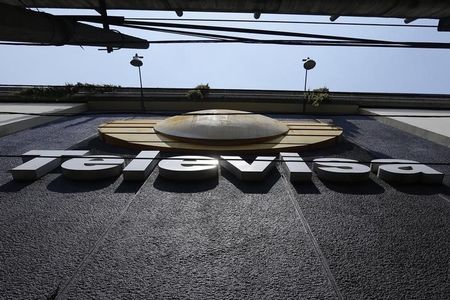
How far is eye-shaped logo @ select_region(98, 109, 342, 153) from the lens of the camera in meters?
14.3

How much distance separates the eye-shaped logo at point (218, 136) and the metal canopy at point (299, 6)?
8388 millimetres

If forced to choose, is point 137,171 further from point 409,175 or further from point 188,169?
point 409,175

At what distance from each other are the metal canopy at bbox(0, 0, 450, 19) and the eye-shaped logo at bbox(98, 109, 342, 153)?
27.5 feet

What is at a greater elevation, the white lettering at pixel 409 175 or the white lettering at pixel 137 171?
the white lettering at pixel 137 171

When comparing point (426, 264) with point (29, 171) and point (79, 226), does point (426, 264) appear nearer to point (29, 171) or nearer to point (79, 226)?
point (79, 226)

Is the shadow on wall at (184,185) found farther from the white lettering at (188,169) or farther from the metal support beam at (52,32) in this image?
the metal support beam at (52,32)

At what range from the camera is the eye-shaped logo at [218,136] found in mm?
14305

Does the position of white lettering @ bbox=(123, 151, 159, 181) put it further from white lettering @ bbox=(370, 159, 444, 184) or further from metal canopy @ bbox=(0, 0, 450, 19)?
white lettering @ bbox=(370, 159, 444, 184)

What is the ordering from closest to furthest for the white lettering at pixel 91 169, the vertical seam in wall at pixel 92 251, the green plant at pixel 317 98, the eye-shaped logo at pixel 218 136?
the vertical seam in wall at pixel 92 251 < the white lettering at pixel 91 169 < the eye-shaped logo at pixel 218 136 < the green plant at pixel 317 98

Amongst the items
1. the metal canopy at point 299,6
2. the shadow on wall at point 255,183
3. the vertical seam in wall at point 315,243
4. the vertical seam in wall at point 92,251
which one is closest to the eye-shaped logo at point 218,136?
the shadow on wall at point 255,183

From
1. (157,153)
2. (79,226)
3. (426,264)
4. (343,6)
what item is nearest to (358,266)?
(426,264)

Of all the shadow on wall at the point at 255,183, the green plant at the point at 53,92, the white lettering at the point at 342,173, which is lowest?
the shadow on wall at the point at 255,183

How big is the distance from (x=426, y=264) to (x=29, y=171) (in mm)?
14049

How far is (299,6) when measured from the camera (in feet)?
16.8
